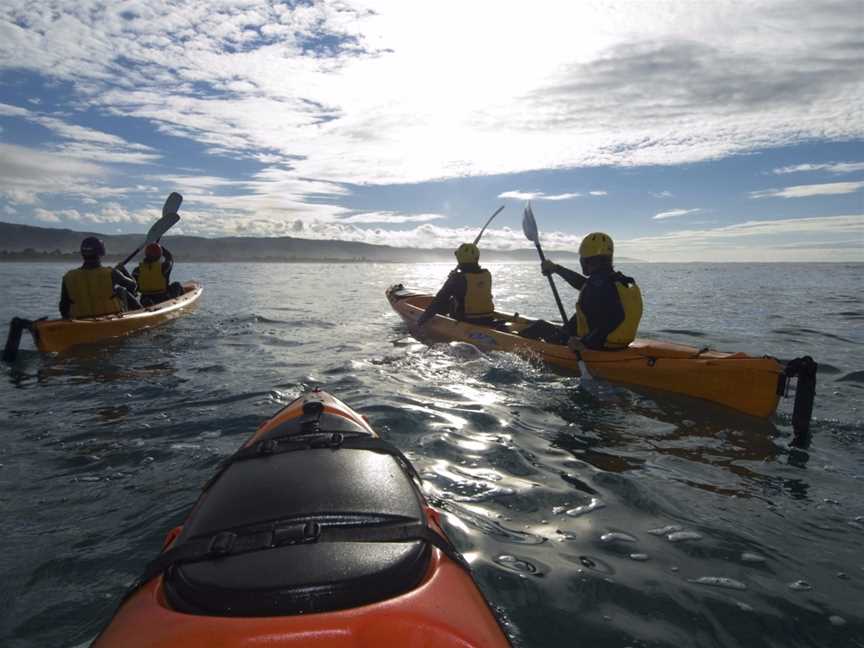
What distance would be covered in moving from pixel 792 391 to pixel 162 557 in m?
8.87

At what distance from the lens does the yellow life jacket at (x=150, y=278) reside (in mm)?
14219

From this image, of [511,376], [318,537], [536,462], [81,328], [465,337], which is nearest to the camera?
[318,537]

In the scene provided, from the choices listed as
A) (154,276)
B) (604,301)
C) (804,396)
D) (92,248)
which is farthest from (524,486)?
(154,276)

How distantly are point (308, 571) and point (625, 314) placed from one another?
688cm

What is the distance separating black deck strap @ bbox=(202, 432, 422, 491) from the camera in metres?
3.14

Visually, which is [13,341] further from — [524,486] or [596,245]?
[596,245]

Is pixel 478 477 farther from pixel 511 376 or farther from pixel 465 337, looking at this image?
pixel 465 337

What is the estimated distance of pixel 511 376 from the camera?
8.73m

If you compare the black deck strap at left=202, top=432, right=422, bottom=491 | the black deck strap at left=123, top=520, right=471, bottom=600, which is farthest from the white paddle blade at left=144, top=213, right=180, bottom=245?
the black deck strap at left=123, top=520, right=471, bottom=600

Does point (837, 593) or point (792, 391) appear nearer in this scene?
point (837, 593)

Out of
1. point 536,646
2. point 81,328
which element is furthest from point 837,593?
point 81,328

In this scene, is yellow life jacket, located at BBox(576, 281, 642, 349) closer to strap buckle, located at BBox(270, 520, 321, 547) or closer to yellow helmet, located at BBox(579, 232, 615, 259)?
yellow helmet, located at BBox(579, 232, 615, 259)

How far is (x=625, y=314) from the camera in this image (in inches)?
312

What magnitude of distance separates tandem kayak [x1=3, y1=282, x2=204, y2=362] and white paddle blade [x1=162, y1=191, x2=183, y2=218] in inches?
204
